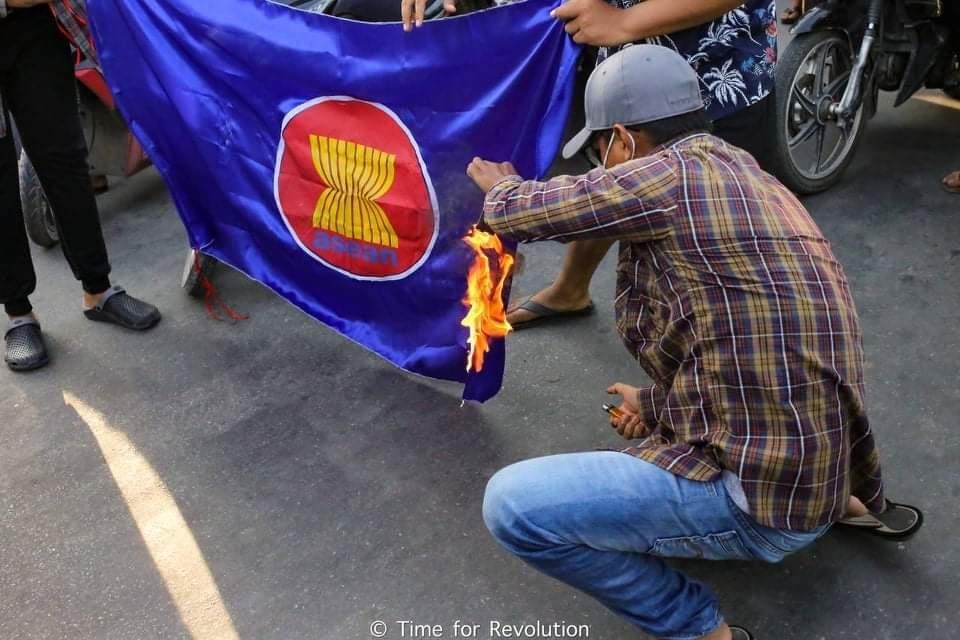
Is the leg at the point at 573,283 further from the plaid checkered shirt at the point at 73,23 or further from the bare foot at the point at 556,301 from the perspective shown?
the plaid checkered shirt at the point at 73,23

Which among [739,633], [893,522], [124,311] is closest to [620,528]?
[739,633]

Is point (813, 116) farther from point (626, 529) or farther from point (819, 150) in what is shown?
point (626, 529)

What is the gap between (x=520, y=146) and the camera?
8.25 ft

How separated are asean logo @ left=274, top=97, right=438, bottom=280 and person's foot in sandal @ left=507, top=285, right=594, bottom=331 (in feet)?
2.18

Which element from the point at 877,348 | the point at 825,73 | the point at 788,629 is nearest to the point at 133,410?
the point at 788,629

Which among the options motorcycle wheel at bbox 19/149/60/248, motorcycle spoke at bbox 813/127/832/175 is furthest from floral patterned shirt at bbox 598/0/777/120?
motorcycle wheel at bbox 19/149/60/248

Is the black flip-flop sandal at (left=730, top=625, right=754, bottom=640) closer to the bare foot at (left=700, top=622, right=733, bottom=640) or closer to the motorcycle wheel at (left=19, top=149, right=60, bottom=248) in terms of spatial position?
the bare foot at (left=700, top=622, right=733, bottom=640)

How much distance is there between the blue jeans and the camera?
1926 millimetres

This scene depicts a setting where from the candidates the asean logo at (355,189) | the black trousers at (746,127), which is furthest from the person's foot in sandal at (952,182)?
the asean logo at (355,189)

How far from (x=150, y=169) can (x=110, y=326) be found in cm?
166

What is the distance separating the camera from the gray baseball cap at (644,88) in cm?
196

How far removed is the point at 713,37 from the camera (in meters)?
2.58

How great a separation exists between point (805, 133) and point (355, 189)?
6.73 ft

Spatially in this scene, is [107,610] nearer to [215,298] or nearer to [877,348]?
[215,298]
